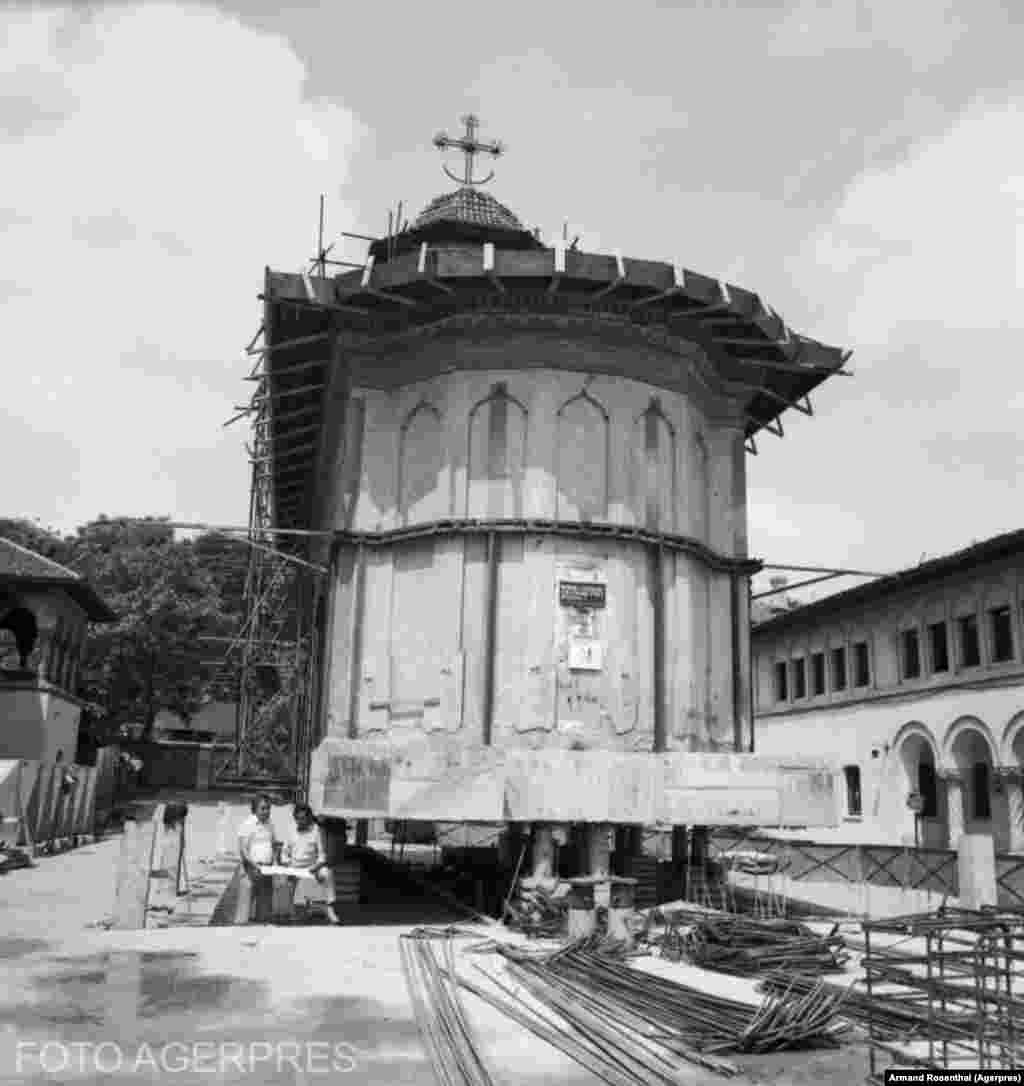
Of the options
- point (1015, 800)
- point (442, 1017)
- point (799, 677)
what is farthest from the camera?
point (799, 677)

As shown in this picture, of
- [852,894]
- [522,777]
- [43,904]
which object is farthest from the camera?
[852,894]

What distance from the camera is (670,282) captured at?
18.9 meters

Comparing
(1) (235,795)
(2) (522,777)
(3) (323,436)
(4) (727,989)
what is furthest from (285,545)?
(4) (727,989)

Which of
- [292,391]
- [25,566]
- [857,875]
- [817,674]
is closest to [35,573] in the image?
[25,566]

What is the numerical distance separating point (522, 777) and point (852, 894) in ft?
39.9

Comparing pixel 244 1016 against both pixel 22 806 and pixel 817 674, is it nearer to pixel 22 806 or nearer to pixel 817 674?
pixel 22 806

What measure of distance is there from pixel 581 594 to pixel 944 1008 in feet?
34.2

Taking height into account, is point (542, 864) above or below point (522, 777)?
below

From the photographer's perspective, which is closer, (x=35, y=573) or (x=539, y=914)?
(x=539, y=914)

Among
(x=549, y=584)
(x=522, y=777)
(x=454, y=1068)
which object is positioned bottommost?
(x=454, y=1068)

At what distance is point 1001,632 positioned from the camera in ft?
103

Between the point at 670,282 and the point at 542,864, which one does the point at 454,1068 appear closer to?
the point at 542,864

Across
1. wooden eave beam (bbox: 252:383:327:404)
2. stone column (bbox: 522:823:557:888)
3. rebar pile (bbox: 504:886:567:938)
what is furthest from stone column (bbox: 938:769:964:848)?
wooden eave beam (bbox: 252:383:327:404)

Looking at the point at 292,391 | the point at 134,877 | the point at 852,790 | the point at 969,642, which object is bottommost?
the point at 134,877
